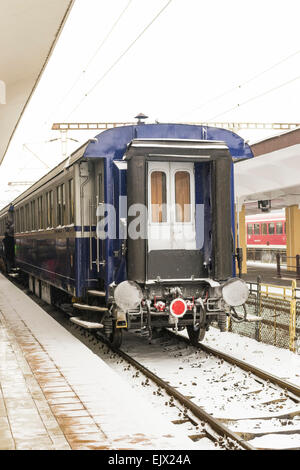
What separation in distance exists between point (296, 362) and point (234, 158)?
3550mm

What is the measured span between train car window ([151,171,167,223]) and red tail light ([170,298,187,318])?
54.5 inches

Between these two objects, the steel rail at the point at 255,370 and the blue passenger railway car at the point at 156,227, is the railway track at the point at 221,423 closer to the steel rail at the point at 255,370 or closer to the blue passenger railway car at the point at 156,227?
the steel rail at the point at 255,370

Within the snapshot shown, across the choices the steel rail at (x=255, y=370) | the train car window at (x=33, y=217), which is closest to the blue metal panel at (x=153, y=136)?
the steel rail at (x=255, y=370)

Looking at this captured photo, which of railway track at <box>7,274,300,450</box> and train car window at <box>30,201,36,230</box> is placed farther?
train car window at <box>30,201,36,230</box>

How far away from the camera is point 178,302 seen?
912cm

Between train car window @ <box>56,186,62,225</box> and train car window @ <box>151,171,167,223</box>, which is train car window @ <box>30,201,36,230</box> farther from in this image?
train car window @ <box>151,171,167,223</box>

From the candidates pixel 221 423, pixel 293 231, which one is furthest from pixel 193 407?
pixel 293 231

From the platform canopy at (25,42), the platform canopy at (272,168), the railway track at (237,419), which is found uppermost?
the platform canopy at (25,42)

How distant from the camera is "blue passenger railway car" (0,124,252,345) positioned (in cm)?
927

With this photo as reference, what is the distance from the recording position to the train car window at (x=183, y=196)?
973 centimetres

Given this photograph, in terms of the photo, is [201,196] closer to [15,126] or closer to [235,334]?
[235,334]

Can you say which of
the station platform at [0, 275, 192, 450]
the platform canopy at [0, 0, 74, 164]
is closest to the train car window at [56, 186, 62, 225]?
the platform canopy at [0, 0, 74, 164]

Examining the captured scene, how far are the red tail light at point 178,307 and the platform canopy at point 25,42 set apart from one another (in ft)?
13.8

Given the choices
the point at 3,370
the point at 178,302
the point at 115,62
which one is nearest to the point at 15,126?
the point at 115,62
